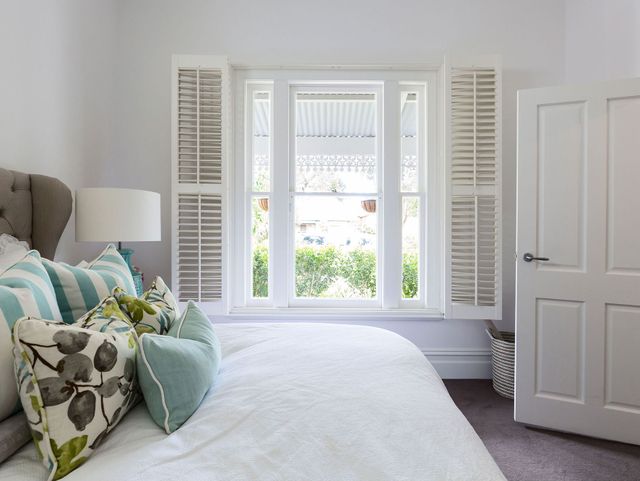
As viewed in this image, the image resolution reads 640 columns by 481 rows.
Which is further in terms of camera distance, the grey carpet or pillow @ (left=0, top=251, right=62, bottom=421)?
the grey carpet

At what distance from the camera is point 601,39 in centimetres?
241

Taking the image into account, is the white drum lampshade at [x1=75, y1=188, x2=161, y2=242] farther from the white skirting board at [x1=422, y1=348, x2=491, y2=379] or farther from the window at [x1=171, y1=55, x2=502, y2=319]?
the white skirting board at [x1=422, y1=348, x2=491, y2=379]

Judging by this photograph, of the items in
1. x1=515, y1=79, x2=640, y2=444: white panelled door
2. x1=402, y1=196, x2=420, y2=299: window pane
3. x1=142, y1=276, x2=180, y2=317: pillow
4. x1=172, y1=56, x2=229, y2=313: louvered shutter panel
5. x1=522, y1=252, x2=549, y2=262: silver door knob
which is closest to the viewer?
x1=142, y1=276, x2=180, y2=317: pillow

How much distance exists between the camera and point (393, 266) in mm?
2729

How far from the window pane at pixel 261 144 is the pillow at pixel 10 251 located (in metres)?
1.60

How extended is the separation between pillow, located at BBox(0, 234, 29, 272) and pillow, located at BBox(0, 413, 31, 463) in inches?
17.1

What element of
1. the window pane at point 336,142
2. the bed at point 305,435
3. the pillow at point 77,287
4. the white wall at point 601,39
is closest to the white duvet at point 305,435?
the bed at point 305,435

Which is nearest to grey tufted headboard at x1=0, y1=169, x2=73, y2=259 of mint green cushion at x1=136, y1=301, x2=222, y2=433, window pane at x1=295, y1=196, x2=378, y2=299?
mint green cushion at x1=136, y1=301, x2=222, y2=433

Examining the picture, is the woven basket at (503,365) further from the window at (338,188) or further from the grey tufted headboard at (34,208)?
the grey tufted headboard at (34,208)

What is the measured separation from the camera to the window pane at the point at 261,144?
281 centimetres

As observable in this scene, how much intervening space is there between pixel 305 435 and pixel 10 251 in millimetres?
1210

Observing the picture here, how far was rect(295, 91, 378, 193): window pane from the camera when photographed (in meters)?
2.81

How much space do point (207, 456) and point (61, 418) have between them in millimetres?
311

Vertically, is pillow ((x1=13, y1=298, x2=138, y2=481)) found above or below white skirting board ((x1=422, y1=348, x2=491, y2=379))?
above
